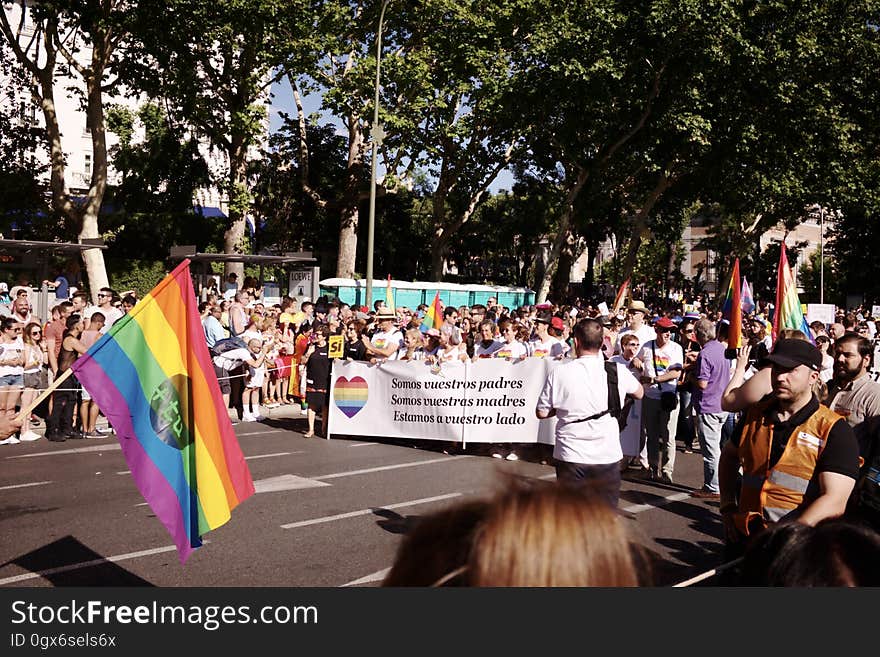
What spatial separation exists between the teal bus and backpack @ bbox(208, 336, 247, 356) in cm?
1276

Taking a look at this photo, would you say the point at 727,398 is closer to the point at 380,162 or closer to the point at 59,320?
the point at 59,320

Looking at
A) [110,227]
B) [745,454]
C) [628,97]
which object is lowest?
[745,454]

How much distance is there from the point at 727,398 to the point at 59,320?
11.2 metres

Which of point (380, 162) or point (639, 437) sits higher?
point (380, 162)

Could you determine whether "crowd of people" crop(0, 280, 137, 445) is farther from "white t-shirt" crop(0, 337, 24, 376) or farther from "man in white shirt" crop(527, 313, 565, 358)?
"man in white shirt" crop(527, 313, 565, 358)

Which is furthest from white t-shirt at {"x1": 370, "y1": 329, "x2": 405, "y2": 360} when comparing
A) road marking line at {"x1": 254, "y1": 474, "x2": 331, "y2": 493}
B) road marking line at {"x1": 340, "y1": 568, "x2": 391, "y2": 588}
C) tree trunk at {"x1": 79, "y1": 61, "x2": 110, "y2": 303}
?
tree trunk at {"x1": 79, "y1": 61, "x2": 110, "y2": 303}

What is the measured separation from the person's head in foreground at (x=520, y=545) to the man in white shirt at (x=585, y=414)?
4.31 meters

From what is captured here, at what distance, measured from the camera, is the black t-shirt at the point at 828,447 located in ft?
12.7

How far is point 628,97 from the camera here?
112ft

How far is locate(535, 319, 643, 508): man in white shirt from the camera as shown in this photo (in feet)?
19.1

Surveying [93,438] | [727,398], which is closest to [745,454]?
[727,398]

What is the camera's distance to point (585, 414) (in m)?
5.83

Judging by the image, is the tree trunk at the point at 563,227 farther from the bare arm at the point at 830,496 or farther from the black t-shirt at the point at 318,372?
the bare arm at the point at 830,496
